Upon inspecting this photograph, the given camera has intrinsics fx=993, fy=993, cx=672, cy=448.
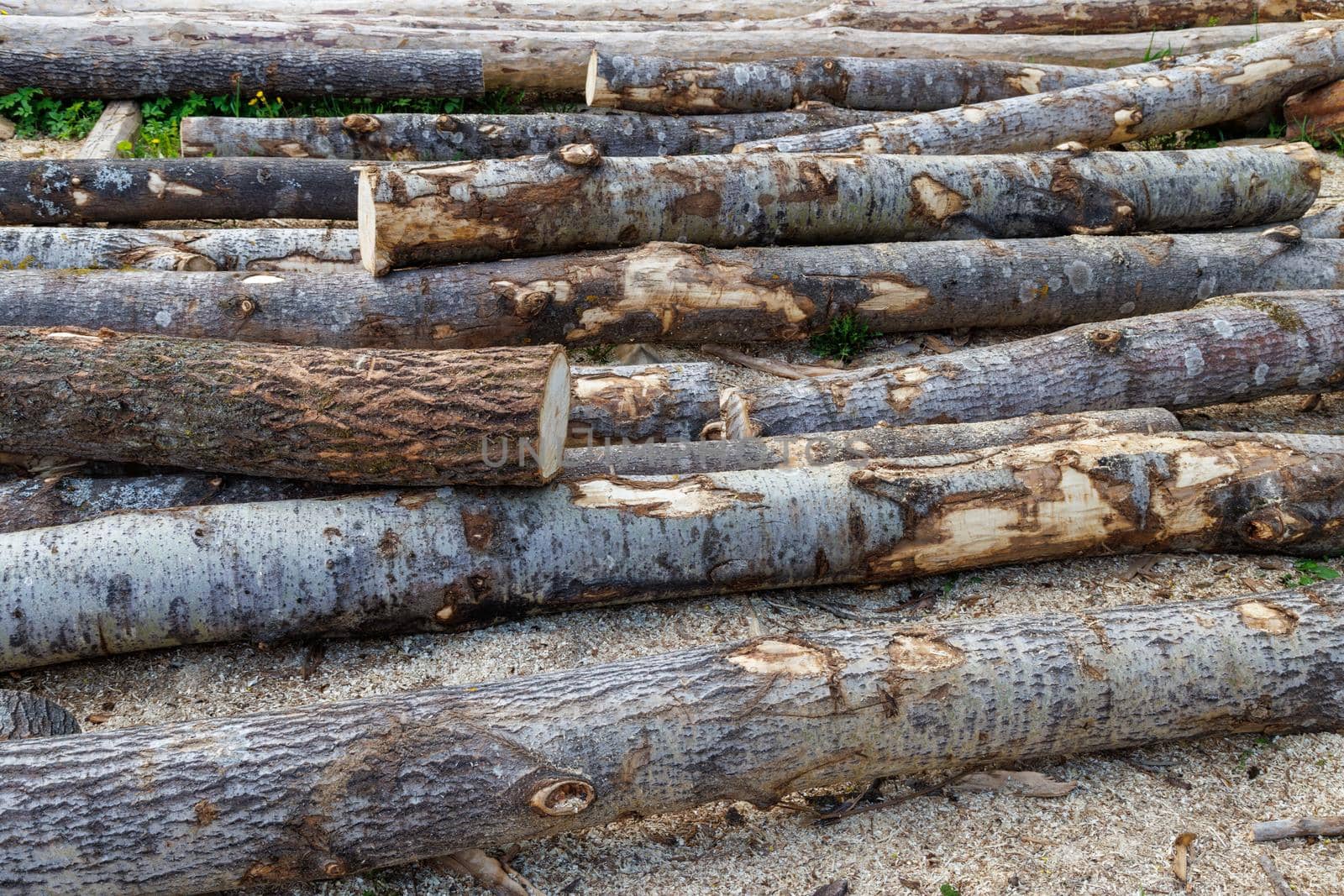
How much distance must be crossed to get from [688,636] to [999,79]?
15.5 ft

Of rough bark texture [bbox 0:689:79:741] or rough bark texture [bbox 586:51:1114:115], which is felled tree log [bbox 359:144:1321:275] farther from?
rough bark texture [bbox 0:689:79:741]

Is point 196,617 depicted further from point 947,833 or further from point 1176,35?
point 1176,35

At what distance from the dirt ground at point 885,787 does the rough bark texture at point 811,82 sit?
11.4 feet

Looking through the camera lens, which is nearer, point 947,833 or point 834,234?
point 947,833

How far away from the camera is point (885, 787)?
2.86 metres

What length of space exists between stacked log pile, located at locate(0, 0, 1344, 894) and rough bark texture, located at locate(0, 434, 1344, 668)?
0.05 ft

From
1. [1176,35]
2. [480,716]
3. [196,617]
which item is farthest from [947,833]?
[1176,35]

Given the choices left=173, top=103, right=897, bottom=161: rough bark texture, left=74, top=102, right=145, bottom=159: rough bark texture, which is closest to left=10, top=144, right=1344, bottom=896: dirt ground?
left=173, top=103, right=897, bottom=161: rough bark texture

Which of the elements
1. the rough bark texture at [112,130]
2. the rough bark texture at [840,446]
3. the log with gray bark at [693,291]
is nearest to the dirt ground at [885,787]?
the rough bark texture at [840,446]

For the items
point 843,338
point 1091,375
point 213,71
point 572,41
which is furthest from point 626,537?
point 213,71

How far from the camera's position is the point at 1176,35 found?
7.25 metres

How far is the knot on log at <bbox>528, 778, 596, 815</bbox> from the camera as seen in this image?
Result: 2.39m

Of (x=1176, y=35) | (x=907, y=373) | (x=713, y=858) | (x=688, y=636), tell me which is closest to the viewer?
(x=713, y=858)

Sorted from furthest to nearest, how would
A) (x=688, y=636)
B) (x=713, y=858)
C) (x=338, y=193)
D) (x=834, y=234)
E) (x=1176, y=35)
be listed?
(x=1176, y=35), (x=338, y=193), (x=834, y=234), (x=688, y=636), (x=713, y=858)
